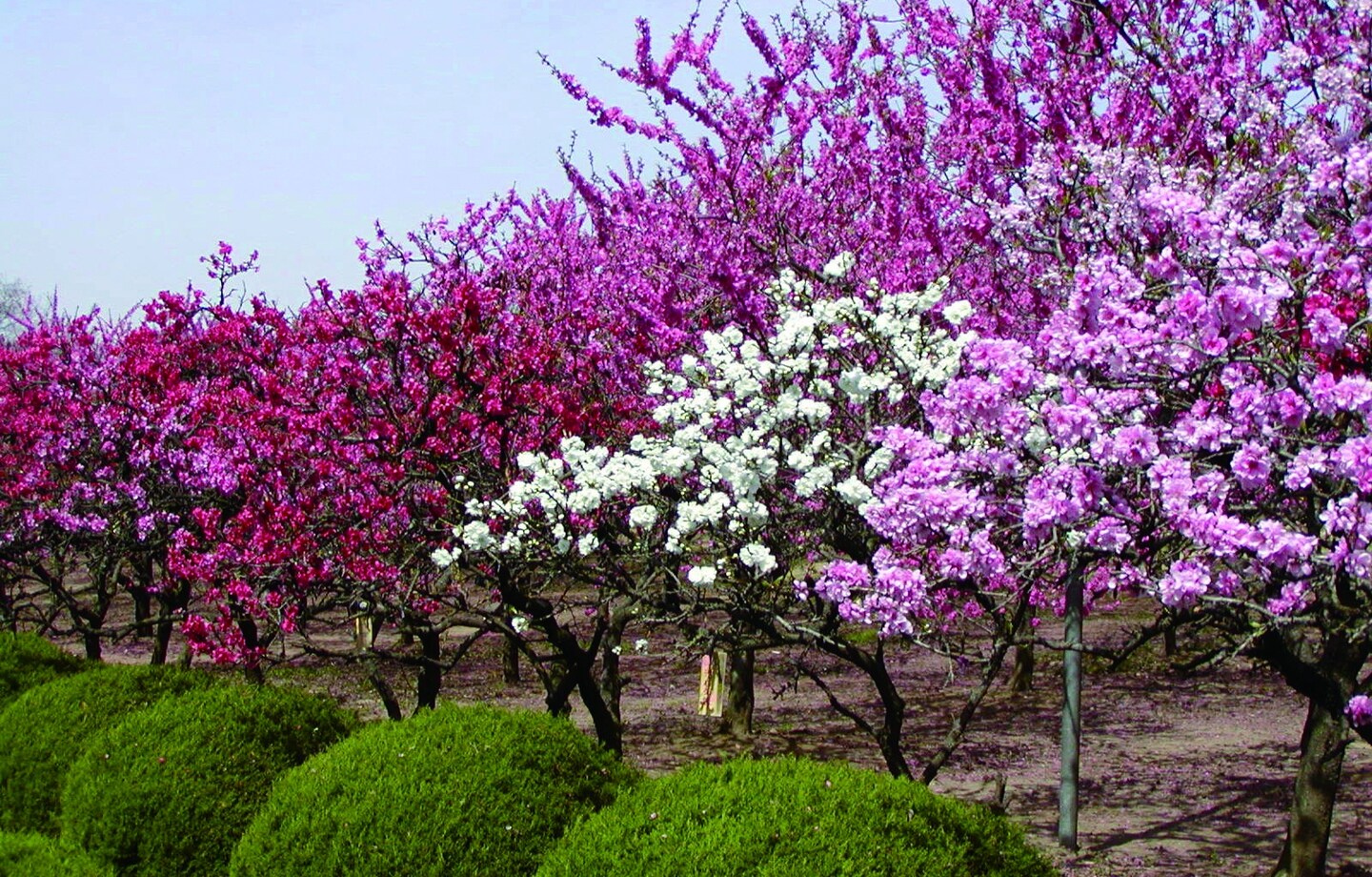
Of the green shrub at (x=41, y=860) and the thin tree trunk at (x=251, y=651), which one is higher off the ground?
Answer: the thin tree trunk at (x=251, y=651)

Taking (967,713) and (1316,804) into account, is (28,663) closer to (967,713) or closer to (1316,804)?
(967,713)

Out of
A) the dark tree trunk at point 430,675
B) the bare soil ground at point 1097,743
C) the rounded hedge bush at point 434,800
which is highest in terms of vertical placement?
the dark tree trunk at point 430,675

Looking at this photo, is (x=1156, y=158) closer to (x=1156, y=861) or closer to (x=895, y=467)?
(x=895, y=467)

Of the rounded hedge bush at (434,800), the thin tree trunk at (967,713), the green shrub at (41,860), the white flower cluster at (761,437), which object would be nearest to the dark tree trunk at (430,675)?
the white flower cluster at (761,437)

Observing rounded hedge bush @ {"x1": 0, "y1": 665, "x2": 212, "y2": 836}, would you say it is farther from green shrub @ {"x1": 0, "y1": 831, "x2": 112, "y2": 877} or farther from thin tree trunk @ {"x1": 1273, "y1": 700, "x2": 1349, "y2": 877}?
thin tree trunk @ {"x1": 1273, "y1": 700, "x2": 1349, "y2": 877}

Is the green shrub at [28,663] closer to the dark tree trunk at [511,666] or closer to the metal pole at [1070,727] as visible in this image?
the metal pole at [1070,727]

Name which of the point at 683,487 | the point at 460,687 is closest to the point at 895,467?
the point at 683,487

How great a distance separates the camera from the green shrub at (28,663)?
338 inches

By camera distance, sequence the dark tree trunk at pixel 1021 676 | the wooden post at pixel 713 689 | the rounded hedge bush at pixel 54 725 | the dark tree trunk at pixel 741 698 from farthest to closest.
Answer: the dark tree trunk at pixel 1021 676, the wooden post at pixel 713 689, the dark tree trunk at pixel 741 698, the rounded hedge bush at pixel 54 725

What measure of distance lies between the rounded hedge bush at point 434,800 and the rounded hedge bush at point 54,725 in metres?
2.15

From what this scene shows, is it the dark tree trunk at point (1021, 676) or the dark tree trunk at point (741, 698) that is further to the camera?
the dark tree trunk at point (1021, 676)

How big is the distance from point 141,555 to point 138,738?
7.76 metres

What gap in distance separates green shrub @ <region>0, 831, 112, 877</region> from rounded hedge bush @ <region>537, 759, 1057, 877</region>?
2801 millimetres

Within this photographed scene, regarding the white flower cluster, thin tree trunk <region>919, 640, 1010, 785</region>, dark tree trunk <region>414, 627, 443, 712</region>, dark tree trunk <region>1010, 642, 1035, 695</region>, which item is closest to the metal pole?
thin tree trunk <region>919, 640, 1010, 785</region>
